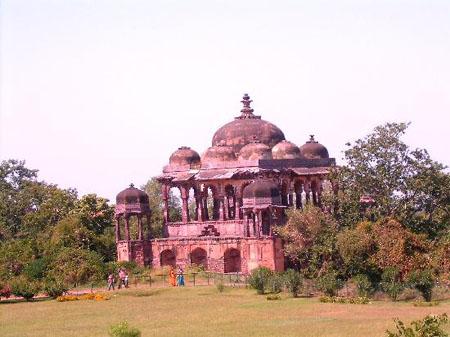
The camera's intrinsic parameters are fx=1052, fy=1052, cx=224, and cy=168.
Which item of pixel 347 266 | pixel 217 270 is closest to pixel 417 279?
pixel 347 266

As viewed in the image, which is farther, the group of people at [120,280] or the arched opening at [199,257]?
the arched opening at [199,257]

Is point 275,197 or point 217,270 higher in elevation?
point 275,197

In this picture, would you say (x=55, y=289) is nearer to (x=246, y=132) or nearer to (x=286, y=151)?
(x=286, y=151)

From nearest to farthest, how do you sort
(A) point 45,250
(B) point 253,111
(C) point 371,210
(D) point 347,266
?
(D) point 347,266 → (C) point 371,210 → (A) point 45,250 → (B) point 253,111

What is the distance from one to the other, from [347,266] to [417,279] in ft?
14.5

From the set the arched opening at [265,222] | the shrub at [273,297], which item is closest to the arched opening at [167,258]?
the arched opening at [265,222]

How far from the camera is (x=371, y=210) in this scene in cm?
4628

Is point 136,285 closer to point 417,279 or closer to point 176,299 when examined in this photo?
point 176,299

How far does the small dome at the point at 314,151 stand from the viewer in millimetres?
54000

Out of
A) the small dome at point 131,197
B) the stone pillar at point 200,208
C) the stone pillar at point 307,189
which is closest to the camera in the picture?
the small dome at point 131,197

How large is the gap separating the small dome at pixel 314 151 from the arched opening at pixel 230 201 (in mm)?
4155

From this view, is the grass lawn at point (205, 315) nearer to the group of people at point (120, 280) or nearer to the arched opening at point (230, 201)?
the group of people at point (120, 280)

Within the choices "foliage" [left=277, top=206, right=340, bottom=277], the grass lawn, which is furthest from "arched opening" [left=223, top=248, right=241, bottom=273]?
the grass lawn

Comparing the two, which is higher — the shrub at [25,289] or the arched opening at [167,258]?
the arched opening at [167,258]
